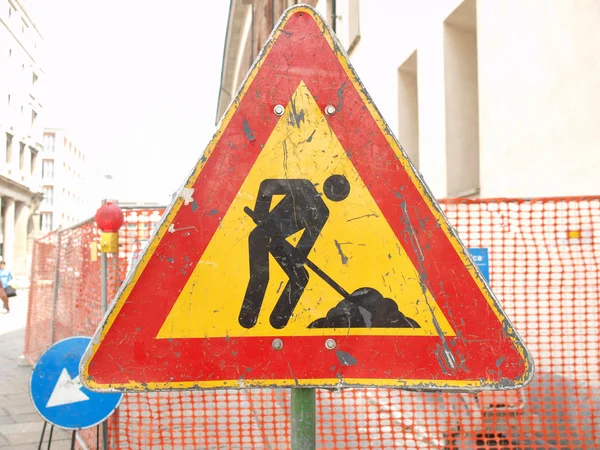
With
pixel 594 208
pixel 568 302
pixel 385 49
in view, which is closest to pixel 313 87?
pixel 594 208

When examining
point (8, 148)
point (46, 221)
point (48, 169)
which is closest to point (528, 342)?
point (8, 148)

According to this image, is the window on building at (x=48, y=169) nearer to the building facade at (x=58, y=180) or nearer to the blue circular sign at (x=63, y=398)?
the building facade at (x=58, y=180)

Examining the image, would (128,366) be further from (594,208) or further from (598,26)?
(598,26)

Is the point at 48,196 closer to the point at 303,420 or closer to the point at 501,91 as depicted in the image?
the point at 501,91

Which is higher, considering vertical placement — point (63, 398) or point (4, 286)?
point (4, 286)

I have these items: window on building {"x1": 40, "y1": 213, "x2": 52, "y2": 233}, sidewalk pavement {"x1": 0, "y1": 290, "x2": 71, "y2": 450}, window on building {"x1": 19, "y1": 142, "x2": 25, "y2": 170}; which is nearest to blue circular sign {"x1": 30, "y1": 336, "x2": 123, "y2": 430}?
sidewalk pavement {"x1": 0, "y1": 290, "x2": 71, "y2": 450}

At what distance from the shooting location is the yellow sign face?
1584 mm

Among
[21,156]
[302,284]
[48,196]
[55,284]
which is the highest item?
[48,196]

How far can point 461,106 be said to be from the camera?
6875 millimetres

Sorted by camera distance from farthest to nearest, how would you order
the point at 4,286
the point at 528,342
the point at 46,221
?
1. the point at 46,221
2. the point at 4,286
3. the point at 528,342

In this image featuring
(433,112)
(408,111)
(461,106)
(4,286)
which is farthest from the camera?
(4,286)

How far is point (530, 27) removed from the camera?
4844mm

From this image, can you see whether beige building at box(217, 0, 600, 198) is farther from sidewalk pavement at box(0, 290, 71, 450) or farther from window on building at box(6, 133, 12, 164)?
window on building at box(6, 133, 12, 164)

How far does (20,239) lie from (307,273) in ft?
174
